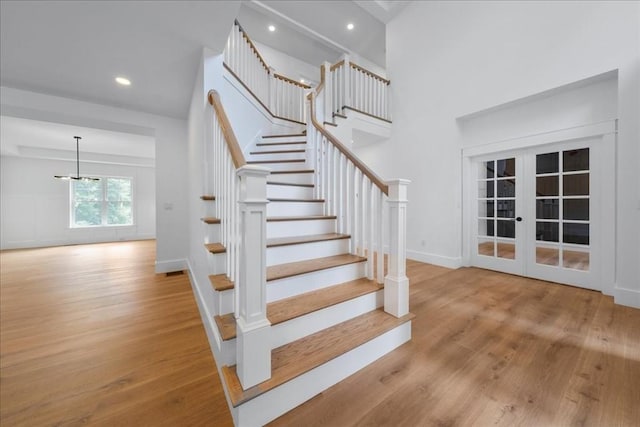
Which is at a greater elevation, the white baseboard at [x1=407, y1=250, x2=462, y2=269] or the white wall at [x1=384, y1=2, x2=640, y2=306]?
the white wall at [x1=384, y1=2, x2=640, y2=306]

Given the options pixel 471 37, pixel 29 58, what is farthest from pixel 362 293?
pixel 471 37

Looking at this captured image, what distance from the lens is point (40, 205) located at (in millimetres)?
6391

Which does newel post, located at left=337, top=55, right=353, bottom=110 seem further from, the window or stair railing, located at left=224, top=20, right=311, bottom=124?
the window

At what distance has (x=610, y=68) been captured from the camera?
2.42 m

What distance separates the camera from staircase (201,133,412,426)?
115cm

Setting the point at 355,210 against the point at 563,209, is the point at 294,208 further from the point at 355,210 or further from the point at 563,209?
the point at 563,209

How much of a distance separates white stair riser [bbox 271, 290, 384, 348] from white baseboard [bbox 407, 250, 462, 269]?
2.44 meters

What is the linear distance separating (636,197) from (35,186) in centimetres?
1176

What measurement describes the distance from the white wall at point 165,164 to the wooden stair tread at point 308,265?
284 cm

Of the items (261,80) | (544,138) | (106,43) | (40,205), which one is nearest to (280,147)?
(261,80)

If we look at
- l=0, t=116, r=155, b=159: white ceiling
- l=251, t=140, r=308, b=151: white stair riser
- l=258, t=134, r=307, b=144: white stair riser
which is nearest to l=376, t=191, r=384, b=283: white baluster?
l=251, t=140, r=308, b=151: white stair riser

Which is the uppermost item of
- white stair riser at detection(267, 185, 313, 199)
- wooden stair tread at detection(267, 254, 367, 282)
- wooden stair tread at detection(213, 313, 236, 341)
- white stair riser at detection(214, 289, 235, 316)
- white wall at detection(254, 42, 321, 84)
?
white wall at detection(254, 42, 321, 84)

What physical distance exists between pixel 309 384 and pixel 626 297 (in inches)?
133

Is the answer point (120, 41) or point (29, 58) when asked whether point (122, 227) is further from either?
Result: point (120, 41)
